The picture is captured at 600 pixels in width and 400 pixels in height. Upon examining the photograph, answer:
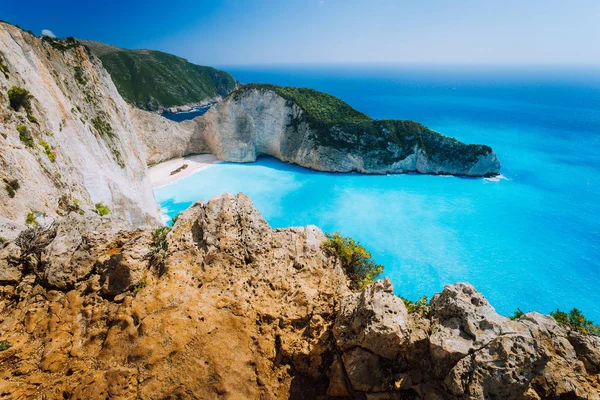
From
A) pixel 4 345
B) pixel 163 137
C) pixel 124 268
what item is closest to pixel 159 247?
pixel 124 268

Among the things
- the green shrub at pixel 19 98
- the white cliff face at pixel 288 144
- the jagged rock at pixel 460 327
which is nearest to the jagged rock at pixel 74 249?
the jagged rock at pixel 460 327

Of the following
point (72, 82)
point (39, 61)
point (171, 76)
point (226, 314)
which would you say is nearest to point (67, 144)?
point (39, 61)

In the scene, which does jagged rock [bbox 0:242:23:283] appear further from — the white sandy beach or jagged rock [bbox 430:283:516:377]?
the white sandy beach

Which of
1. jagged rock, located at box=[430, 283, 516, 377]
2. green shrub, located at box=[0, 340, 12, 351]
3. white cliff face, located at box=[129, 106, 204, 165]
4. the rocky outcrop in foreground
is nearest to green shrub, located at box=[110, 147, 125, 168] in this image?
white cliff face, located at box=[129, 106, 204, 165]

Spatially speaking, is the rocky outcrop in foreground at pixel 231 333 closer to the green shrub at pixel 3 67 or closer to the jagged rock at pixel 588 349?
the jagged rock at pixel 588 349

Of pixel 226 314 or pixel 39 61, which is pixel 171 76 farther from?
pixel 226 314
